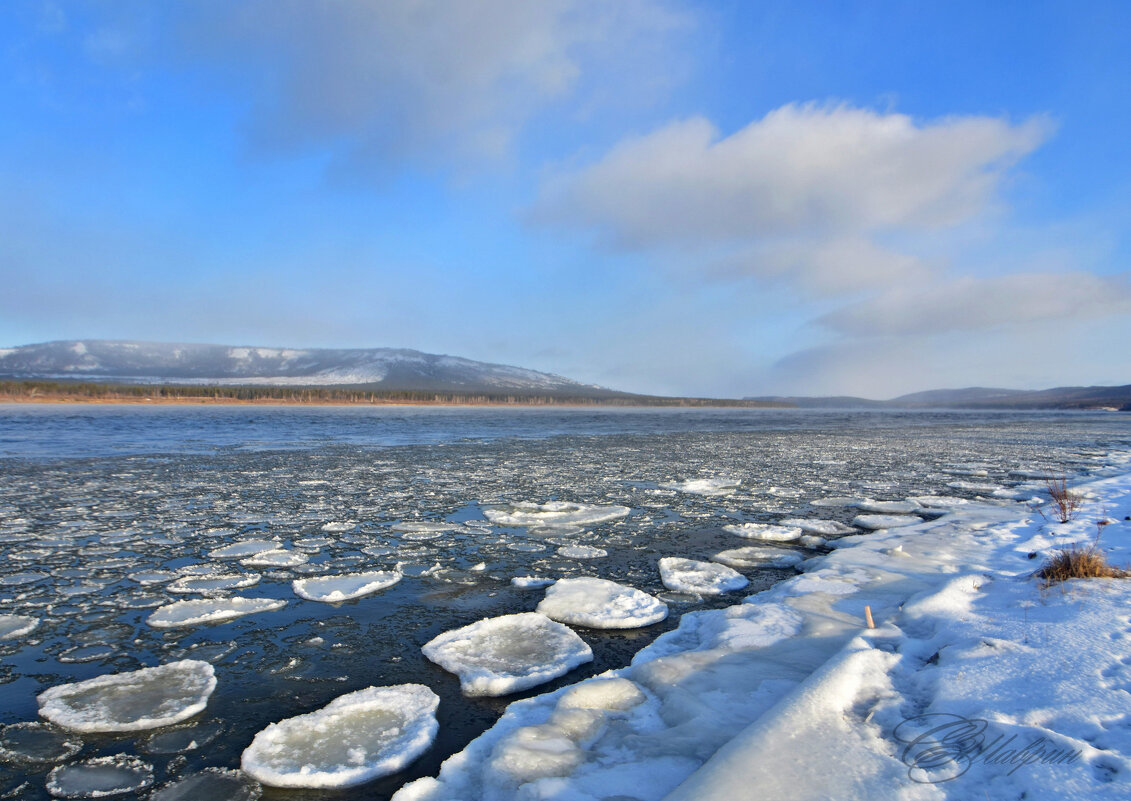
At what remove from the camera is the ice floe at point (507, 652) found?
3.55 meters

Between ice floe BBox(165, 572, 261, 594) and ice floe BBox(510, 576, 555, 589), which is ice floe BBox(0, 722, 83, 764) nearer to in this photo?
ice floe BBox(165, 572, 261, 594)

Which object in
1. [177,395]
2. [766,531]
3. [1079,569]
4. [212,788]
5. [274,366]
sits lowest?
[212,788]

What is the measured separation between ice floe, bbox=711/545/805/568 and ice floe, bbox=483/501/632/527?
2.02 m

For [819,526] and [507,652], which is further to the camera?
[819,526]

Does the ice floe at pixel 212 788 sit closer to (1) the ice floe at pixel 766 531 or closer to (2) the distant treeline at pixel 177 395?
(1) the ice floe at pixel 766 531

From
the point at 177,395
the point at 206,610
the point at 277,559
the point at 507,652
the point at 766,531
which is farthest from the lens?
the point at 177,395

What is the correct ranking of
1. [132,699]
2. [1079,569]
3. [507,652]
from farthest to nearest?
1. [1079,569]
2. [507,652]
3. [132,699]

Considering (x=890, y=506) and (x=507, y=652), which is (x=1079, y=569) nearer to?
(x=507, y=652)

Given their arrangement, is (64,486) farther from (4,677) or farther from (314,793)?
(314,793)

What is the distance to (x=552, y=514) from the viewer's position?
8.26 metres

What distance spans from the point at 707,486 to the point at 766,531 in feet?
11.9

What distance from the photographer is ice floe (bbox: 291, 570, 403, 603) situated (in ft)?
16.3

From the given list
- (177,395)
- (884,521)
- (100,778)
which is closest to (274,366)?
(177,395)

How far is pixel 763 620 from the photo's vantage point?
4301 millimetres
